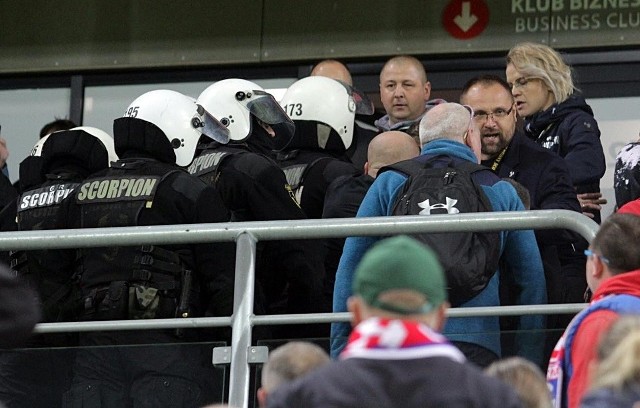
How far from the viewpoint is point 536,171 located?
841cm

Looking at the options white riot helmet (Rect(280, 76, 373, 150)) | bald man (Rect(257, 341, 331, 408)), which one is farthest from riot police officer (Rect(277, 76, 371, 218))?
bald man (Rect(257, 341, 331, 408))

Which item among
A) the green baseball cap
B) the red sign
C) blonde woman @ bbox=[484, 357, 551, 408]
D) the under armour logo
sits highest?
Answer: the red sign

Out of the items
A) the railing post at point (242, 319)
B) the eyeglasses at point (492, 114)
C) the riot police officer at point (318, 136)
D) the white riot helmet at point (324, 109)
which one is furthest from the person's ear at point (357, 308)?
the white riot helmet at point (324, 109)

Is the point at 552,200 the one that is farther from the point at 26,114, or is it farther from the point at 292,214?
the point at 26,114

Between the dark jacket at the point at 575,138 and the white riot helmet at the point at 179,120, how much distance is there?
1.68 metres

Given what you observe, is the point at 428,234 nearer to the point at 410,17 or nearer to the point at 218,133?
the point at 218,133

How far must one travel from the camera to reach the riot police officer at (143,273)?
293 inches

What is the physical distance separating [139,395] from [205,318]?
1.45 ft

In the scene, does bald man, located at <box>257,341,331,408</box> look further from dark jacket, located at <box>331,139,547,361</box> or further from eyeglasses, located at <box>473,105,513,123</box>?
eyeglasses, located at <box>473,105,513,123</box>

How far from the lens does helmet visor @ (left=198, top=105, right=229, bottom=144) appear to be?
9.05m

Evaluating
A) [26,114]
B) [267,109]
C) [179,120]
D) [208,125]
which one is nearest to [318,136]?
[267,109]

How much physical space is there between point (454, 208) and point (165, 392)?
1458mm

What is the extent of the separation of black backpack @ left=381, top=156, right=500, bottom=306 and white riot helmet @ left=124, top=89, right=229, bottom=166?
77.1 inches

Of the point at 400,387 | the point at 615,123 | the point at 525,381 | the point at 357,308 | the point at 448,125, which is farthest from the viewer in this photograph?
the point at 615,123
